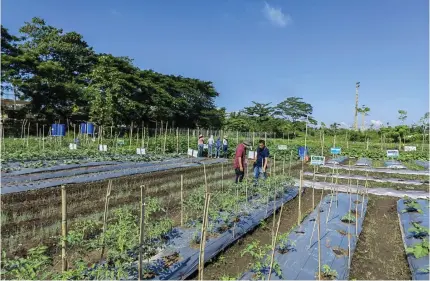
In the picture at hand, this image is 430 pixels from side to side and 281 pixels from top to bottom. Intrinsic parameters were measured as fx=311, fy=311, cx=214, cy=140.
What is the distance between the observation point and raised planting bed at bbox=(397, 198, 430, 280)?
349cm

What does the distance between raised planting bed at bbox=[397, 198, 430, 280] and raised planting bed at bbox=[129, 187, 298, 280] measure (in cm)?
219

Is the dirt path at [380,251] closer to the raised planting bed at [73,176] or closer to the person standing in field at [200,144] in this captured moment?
the raised planting bed at [73,176]

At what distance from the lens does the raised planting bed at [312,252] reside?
3.38m

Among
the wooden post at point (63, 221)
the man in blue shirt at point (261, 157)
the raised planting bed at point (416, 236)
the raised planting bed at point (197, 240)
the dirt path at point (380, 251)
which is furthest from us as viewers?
the man in blue shirt at point (261, 157)

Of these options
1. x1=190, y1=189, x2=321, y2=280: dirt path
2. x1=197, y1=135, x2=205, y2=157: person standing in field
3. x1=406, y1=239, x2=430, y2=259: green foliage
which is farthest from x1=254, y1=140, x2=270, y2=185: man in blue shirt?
x1=197, y1=135, x2=205, y2=157: person standing in field

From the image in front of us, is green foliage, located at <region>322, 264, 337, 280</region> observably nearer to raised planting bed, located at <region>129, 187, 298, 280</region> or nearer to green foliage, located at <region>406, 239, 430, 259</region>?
green foliage, located at <region>406, 239, 430, 259</region>

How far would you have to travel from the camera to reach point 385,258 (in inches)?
169

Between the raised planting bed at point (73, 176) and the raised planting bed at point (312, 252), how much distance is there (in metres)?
5.73

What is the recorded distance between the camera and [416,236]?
446 cm

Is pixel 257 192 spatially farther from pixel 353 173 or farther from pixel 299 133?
pixel 299 133

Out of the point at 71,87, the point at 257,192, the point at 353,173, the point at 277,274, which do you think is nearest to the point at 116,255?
the point at 277,274

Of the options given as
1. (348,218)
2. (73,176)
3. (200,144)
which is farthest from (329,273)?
(200,144)

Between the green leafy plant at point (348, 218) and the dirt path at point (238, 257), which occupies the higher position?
the green leafy plant at point (348, 218)

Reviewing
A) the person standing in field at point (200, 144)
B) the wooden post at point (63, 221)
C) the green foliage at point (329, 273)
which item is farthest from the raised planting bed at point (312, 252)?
the person standing in field at point (200, 144)
